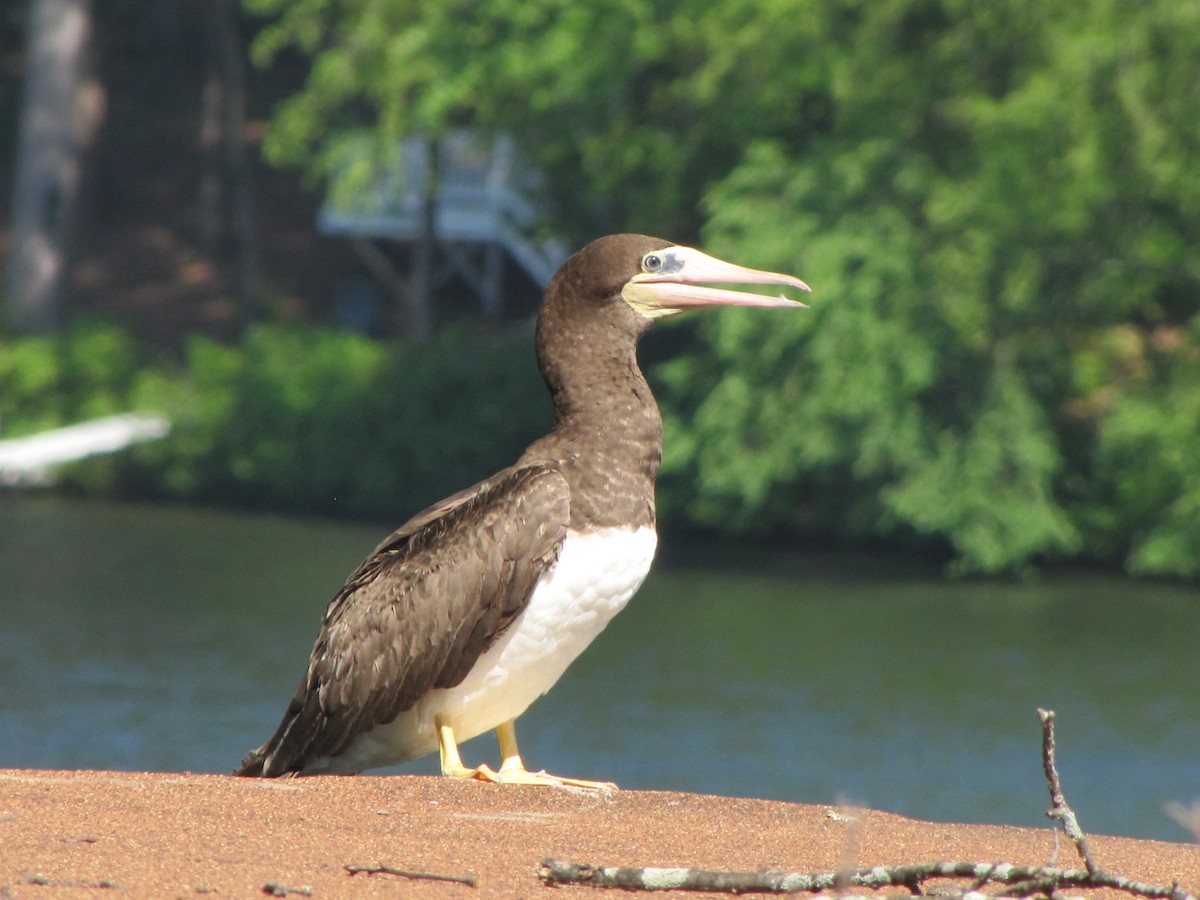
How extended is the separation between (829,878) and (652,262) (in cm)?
291

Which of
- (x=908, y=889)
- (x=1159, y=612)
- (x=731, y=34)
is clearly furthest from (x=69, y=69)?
(x=908, y=889)

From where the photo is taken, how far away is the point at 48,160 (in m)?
37.1

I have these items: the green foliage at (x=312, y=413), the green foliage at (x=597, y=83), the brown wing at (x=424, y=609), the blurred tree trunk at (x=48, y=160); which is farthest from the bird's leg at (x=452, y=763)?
the blurred tree trunk at (x=48, y=160)

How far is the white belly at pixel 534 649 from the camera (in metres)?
6.14

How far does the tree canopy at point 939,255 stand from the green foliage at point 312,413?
13.5 feet

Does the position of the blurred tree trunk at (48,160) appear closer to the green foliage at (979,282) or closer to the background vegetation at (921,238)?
the background vegetation at (921,238)

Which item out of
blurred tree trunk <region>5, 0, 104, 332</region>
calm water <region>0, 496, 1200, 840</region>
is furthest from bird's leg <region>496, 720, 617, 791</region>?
blurred tree trunk <region>5, 0, 104, 332</region>

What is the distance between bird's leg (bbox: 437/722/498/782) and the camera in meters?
6.11

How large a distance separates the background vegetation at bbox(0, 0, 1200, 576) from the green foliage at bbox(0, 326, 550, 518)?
3647 mm

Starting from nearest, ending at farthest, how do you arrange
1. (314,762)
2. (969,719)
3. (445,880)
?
(445,880) → (314,762) → (969,719)

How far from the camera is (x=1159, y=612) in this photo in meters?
22.2

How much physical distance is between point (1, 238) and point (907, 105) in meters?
26.1

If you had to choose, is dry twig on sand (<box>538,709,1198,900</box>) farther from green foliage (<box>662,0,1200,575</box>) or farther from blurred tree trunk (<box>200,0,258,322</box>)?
blurred tree trunk (<box>200,0,258,322</box>)

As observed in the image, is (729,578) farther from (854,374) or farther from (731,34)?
(731,34)
